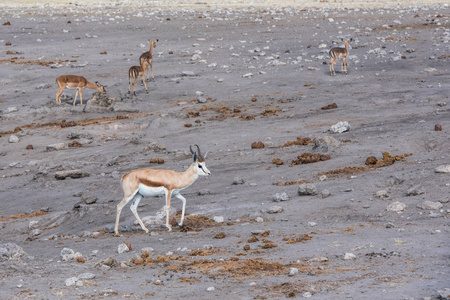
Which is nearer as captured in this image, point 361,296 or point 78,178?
point 361,296

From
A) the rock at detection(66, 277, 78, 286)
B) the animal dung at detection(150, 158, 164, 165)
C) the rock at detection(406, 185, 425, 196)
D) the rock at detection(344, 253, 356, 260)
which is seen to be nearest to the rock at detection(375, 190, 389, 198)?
the rock at detection(406, 185, 425, 196)

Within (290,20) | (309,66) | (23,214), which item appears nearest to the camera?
(23,214)

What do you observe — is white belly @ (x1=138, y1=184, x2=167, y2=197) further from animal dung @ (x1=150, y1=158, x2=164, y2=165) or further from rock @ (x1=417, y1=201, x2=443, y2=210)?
animal dung @ (x1=150, y1=158, x2=164, y2=165)

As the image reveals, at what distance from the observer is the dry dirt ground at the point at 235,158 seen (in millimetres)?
9602

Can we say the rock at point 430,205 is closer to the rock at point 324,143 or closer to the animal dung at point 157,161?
the rock at point 324,143

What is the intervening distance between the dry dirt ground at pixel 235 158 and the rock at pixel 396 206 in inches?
2.0

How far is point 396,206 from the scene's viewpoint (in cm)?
1253

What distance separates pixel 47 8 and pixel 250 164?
40.7 metres

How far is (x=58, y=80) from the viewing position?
1072 inches

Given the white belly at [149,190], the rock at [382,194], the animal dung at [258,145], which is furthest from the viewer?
the animal dung at [258,145]

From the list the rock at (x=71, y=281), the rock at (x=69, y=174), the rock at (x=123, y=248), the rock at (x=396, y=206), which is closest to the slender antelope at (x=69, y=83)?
the rock at (x=69, y=174)

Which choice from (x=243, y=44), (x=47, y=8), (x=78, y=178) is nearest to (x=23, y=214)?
(x=78, y=178)

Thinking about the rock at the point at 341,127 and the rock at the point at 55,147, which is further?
the rock at the point at 55,147

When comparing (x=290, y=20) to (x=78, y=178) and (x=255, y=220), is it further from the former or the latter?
(x=255, y=220)
